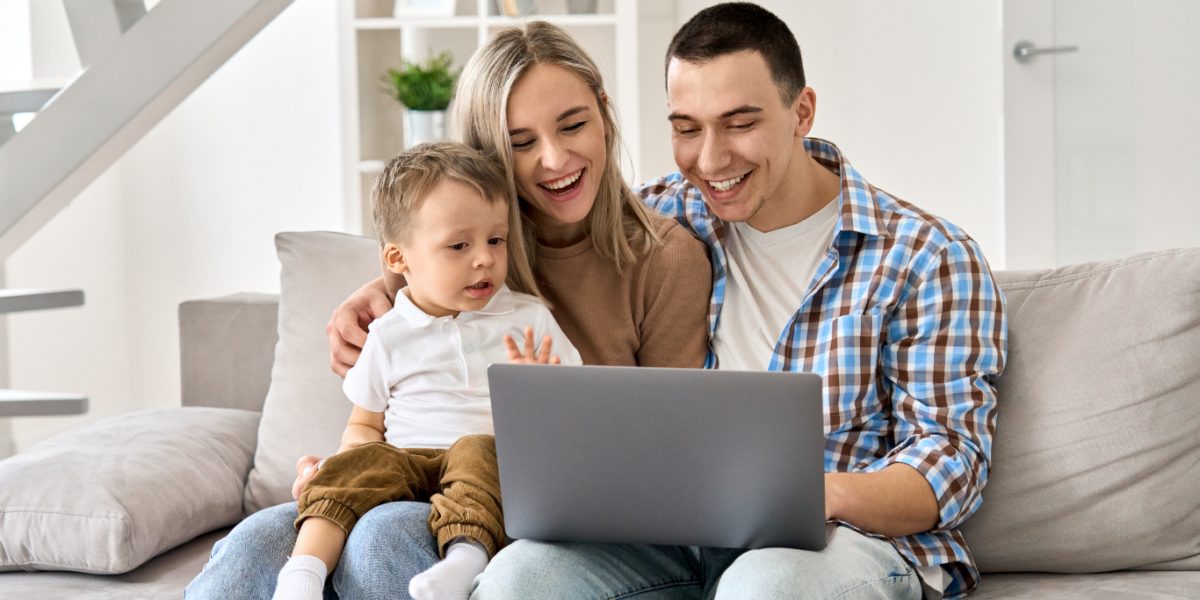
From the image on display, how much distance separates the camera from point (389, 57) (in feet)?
11.4

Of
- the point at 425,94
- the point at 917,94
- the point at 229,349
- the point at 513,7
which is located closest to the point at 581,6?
the point at 513,7

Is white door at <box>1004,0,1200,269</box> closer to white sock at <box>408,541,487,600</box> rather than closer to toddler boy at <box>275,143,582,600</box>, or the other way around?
toddler boy at <box>275,143,582,600</box>

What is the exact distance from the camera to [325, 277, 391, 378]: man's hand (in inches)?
59.4

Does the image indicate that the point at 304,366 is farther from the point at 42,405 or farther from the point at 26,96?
the point at 26,96

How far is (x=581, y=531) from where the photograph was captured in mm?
1105

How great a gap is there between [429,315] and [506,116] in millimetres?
310

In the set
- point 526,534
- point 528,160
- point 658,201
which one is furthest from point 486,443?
point 658,201

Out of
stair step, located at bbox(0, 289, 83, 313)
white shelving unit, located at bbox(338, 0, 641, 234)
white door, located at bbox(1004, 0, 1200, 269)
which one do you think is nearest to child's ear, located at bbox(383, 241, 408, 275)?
stair step, located at bbox(0, 289, 83, 313)

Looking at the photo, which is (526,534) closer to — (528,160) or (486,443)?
(486,443)

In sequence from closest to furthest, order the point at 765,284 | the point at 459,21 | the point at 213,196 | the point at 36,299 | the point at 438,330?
the point at 438,330 < the point at 765,284 < the point at 36,299 < the point at 459,21 < the point at 213,196

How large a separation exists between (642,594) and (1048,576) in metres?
0.61

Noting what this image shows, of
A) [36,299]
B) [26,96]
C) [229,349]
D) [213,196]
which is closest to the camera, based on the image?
[26,96]

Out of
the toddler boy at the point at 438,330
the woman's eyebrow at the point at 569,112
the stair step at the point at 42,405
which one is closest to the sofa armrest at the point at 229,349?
the stair step at the point at 42,405

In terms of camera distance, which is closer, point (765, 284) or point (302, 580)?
point (302, 580)
